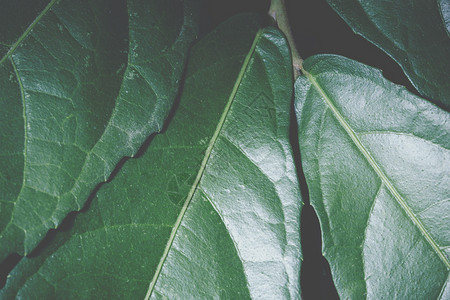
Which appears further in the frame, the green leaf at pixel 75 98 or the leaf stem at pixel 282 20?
the leaf stem at pixel 282 20

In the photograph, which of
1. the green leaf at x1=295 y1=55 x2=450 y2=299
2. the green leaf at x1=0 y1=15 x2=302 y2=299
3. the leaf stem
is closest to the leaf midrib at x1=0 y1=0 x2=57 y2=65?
the green leaf at x1=0 y1=15 x2=302 y2=299

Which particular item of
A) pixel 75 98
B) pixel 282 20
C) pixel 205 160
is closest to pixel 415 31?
pixel 282 20

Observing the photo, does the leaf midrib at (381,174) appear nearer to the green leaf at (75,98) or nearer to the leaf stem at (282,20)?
the leaf stem at (282,20)

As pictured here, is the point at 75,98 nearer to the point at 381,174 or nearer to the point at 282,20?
the point at 282,20

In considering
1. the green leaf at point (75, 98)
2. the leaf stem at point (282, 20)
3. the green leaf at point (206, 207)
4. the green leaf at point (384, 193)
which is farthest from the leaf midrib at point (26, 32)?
the green leaf at point (384, 193)

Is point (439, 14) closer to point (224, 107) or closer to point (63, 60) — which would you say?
point (224, 107)

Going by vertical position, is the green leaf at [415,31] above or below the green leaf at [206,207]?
above
